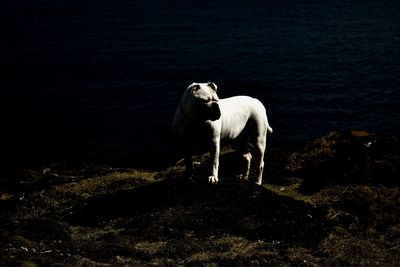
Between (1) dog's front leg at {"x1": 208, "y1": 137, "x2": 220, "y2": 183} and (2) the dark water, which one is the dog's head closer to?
(1) dog's front leg at {"x1": 208, "y1": 137, "x2": 220, "y2": 183}

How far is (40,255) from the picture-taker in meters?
7.32

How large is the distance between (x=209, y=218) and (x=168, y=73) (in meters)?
37.2

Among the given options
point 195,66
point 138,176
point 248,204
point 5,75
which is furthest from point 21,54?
point 248,204

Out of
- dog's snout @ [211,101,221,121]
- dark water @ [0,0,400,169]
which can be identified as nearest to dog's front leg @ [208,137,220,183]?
dog's snout @ [211,101,221,121]

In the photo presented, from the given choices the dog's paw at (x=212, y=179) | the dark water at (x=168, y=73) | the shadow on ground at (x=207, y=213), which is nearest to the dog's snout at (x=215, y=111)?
the dog's paw at (x=212, y=179)

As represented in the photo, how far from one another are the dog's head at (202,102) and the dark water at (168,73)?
16362mm

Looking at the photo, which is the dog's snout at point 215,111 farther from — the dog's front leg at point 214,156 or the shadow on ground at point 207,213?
the shadow on ground at point 207,213

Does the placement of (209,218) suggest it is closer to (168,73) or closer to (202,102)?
(202,102)

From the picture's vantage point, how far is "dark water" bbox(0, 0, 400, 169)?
30.9m

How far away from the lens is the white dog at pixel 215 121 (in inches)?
437

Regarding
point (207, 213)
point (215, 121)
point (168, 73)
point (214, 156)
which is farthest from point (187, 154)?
point (168, 73)

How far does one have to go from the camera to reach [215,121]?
1167 cm

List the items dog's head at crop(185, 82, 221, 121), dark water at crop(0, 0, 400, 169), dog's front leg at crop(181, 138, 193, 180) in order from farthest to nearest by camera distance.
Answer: dark water at crop(0, 0, 400, 169) → dog's front leg at crop(181, 138, 193, 180) → dog's head at crop(185, 82, 221, 121)

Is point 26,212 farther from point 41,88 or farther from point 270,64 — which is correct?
point 270,64
